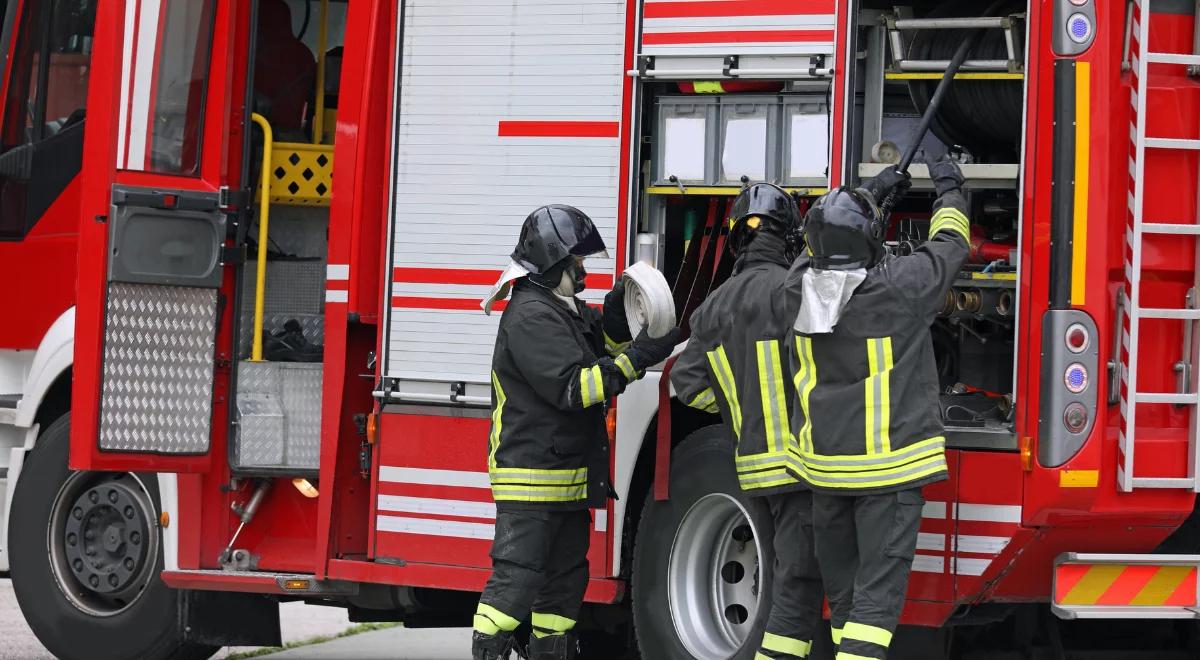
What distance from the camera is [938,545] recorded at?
567cm

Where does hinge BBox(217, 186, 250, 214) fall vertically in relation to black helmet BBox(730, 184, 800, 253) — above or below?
above

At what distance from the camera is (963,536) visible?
5.61 m

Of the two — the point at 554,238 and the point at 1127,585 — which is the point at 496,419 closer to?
the point at 554,238

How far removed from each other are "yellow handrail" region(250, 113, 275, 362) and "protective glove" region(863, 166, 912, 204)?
8.69 feet

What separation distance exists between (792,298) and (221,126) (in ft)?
8.97

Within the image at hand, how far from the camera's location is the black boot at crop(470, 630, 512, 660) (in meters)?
6.28

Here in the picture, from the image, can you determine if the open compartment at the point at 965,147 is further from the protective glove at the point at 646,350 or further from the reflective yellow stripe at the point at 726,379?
the protective glove at the point at 646,350

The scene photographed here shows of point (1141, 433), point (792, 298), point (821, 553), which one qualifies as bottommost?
point (821, 553)

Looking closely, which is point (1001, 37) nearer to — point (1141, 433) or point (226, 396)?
point (1141, 433)

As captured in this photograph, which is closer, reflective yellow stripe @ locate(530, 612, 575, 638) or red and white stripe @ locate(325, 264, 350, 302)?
reflective yellow stripe @ locate(530, 612, 575, 638)

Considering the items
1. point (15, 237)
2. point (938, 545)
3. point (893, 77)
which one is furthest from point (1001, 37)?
point (15, 237)

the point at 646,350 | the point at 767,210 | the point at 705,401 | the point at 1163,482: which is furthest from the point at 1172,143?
the point at 646,350

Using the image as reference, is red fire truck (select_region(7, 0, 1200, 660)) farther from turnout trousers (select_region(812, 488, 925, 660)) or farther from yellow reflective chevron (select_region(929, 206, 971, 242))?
turnout trousers (select_region(812, 488, 925, 660))

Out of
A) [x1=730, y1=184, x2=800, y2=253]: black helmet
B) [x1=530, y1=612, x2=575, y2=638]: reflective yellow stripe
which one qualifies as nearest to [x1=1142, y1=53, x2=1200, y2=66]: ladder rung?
[x1=730, y1=184, x2=800, y2=253]: black helmet
